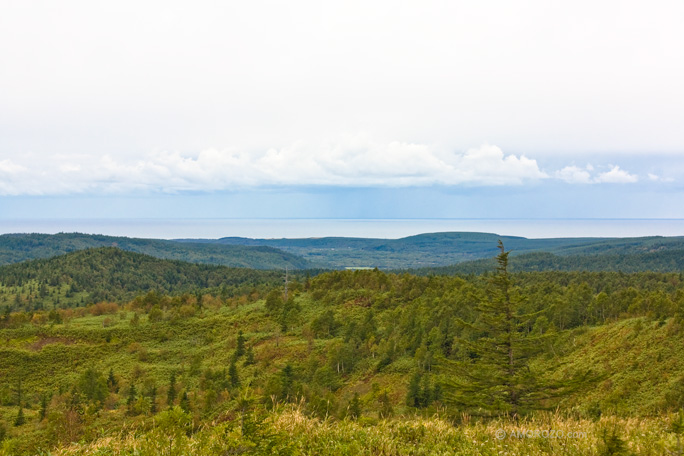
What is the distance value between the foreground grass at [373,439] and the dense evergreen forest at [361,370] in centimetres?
5

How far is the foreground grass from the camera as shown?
6.89 meters

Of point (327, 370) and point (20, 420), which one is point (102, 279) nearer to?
point (20, 420)

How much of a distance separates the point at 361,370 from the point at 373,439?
42.0 m

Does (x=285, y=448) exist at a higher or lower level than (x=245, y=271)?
higher

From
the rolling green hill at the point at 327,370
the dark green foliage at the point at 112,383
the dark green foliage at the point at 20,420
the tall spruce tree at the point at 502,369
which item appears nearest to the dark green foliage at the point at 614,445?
the rolling green hill at the point at 327,370

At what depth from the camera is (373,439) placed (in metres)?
7.83

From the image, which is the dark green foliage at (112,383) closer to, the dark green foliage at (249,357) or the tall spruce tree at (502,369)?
the dark green foliage at (249,357)

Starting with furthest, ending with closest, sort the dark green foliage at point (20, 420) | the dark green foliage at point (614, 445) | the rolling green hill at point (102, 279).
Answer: the rolling green hill at point (102, 279), the dark green foliage at point (20, 420), the dark green foliage at point (614, 445)

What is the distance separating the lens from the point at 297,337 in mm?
63531

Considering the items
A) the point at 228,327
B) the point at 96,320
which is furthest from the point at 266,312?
the point at 96,320

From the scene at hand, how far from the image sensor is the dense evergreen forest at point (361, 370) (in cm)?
798

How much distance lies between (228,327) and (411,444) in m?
70.7

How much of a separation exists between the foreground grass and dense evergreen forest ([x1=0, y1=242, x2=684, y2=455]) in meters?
0.05

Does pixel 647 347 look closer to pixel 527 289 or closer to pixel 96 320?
pixel 527 289
